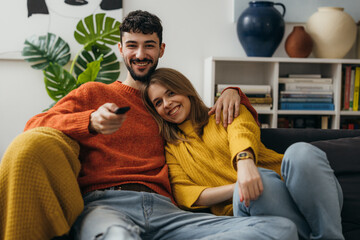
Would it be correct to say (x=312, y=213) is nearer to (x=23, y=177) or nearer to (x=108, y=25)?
(x=23, y=177)

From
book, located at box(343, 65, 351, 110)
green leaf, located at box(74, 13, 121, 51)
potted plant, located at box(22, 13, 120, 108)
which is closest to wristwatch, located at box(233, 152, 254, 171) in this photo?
potted plant, located at box(22, 13, 120, 108)

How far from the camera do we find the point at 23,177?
996mm

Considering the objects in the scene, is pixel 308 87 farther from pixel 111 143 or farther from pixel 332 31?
pixel 111 143

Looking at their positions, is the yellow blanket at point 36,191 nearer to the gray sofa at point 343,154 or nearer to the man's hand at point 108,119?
the man's hand at point 108,119

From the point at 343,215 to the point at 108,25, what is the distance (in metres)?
1.90

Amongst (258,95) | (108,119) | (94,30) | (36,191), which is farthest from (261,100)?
(36,191)

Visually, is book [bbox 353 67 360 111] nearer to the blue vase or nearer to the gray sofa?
the blue vase

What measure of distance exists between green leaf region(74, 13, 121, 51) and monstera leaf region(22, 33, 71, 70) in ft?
0.59

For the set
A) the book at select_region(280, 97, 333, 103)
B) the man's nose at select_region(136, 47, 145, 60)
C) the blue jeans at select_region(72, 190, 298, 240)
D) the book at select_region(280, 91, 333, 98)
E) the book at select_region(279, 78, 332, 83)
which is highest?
the man's nose at select_region(136, 47, 145, 60)

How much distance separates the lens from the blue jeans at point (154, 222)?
102 centimetres

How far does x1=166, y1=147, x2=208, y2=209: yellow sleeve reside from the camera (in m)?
1.35

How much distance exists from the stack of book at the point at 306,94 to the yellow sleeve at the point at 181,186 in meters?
1.42

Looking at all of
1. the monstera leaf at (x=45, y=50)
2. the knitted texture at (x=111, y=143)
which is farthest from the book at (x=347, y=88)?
the monstera leaf at (x=45, y=50)

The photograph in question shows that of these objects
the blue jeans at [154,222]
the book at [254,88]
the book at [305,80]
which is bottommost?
the blue jeans at [154,222]
